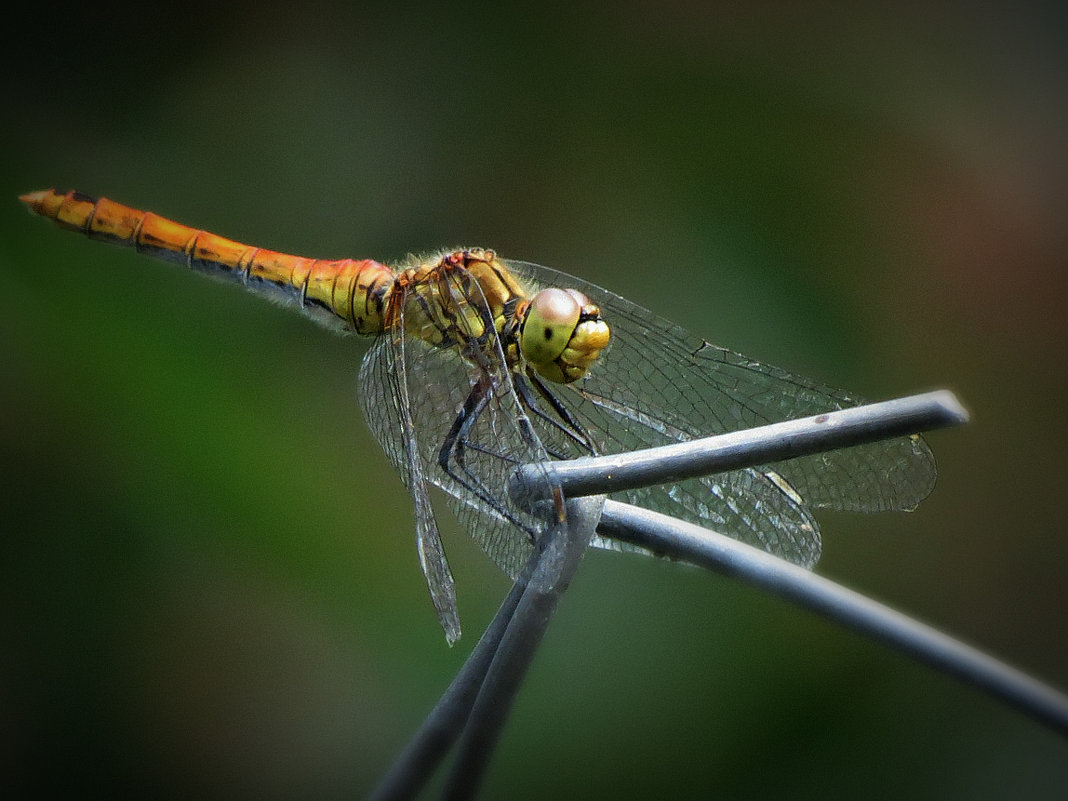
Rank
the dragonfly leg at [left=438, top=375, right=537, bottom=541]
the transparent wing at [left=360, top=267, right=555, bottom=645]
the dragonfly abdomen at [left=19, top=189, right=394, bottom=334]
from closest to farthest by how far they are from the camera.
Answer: the transparent wing at [left=360, top=267, right=555, bottom=645] → the dragonfly leg at [left=438, top=375, right=537, bottom=541] → the dragonfly abdomen at [left=19, top=189, right=394, bottom=334]

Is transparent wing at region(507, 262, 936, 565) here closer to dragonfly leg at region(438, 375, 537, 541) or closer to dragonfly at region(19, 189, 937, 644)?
dragonfly at region(19, 189, 937, 644)

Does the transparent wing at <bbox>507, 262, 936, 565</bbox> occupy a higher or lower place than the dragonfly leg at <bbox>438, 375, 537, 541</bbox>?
higher

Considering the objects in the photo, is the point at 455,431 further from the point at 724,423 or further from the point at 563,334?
the point at 724,423

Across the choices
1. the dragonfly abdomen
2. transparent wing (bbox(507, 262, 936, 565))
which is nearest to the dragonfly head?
transparent wing (bbox(507, 262, 936, 565))

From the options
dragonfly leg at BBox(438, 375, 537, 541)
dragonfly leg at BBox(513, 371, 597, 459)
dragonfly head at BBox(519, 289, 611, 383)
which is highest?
dragonfly head at BBox(519, 289, 611, 383)

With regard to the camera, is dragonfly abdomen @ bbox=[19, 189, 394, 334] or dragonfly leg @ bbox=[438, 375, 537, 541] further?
dragonfly abdomen @ bbox=[19, 189, 394, 334]

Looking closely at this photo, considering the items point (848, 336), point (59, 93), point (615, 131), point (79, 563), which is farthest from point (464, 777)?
point (59, 93)

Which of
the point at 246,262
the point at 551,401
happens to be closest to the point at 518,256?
the point at 246,262

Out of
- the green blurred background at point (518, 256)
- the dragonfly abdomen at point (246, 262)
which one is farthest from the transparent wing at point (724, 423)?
the green blurred background at point (518, 256)
